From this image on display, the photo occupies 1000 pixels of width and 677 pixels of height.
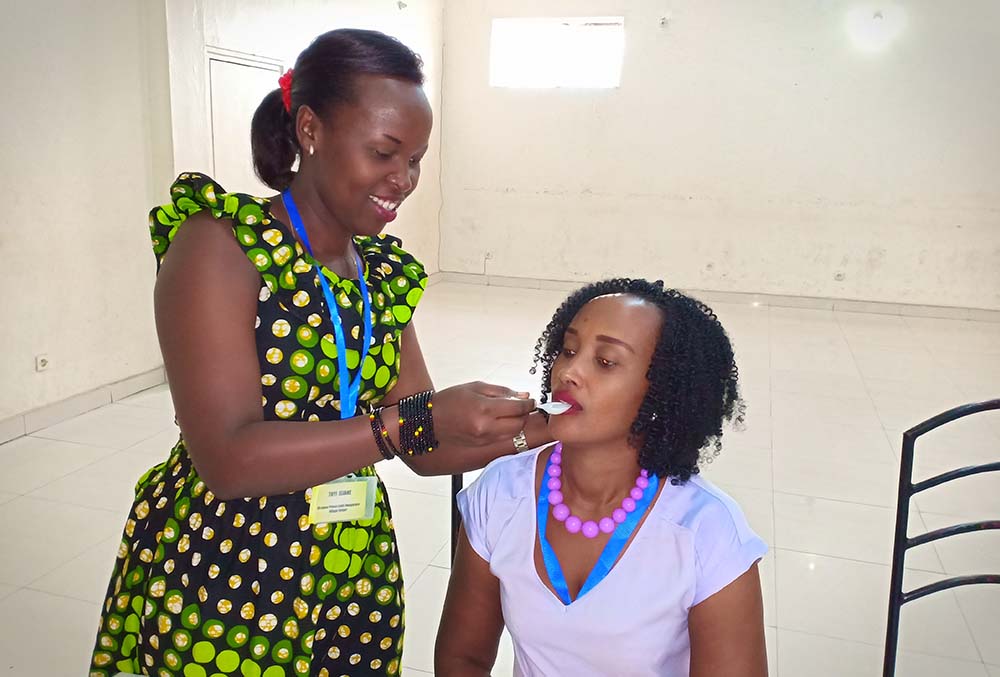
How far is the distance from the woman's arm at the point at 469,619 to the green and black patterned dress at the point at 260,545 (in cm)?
17

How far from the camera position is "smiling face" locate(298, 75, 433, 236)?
1060 millimetres

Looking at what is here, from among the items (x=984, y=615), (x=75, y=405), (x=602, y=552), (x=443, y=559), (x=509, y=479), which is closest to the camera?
(x=602, y=552)

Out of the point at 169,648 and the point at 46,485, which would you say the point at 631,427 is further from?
the point at 46,485

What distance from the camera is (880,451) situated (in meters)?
3.95

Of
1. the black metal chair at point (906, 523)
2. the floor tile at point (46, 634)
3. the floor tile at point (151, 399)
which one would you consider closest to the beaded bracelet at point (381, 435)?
the black metal chair at point (906, 523)

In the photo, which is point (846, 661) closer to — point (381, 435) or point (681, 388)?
point (681, 388)

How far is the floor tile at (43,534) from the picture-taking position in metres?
2.60

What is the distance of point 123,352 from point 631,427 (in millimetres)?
3797

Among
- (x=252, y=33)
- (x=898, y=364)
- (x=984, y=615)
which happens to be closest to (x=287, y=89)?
(x=984, y=615)

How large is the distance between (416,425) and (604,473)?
14.5 inches

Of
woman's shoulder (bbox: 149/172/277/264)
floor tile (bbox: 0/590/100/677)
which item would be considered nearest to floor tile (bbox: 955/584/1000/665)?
woman's shoulder (bbox: 149/172/277/264)

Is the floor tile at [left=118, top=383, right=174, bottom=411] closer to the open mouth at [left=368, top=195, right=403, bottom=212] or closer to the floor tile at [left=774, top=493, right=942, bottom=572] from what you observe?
the floor tile at [left=774, top=493, right=942, bottom=572]

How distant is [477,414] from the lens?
971 mm

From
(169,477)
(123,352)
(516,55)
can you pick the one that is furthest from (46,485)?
(516,55)
